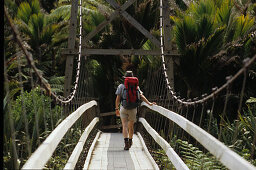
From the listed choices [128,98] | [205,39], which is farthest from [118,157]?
[205,39]

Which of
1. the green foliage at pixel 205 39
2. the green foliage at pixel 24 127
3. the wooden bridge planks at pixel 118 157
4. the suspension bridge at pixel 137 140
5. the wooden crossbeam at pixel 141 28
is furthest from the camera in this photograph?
the wooden crossbeam at pixel 141 28

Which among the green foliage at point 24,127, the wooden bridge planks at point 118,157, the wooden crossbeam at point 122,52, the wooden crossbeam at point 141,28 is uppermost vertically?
the wooden crossbeam at point 141,28

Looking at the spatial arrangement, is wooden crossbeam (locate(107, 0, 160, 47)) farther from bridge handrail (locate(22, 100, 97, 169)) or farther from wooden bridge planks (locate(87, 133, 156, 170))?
bridge handrail (locate(22, 100, 97, 169))

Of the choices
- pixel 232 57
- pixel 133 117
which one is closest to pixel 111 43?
pixel 232 57

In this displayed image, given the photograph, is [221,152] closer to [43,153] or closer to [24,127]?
[43,153]

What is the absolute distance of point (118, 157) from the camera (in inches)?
214

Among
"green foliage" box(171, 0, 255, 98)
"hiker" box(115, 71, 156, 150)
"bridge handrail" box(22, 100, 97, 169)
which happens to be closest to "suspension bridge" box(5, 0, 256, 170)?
"bridge handrail" box(22, 100, 97, 169)

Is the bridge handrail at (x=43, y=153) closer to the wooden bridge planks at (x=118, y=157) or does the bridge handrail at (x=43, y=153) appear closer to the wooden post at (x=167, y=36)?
the wooden bridge planks at (x=118, y=157)

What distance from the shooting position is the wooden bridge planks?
4.77m

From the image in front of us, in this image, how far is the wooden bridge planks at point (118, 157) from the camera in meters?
4.77

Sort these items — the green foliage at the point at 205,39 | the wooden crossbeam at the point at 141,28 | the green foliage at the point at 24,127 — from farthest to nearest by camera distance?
the wooden crossbeam at the point at 141,28, the green foliage at the point at 205,39, the green foliage at the point at 24,127

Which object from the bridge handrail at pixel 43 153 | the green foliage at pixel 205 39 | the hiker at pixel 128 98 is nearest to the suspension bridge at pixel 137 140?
the bridge handrail at pixel 43 153

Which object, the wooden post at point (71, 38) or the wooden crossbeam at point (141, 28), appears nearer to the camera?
the wooden post at point (71, 38)

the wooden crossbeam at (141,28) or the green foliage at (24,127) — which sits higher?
the wooden crossbeam at (141,28)
